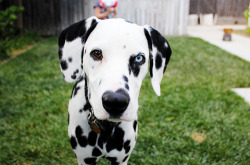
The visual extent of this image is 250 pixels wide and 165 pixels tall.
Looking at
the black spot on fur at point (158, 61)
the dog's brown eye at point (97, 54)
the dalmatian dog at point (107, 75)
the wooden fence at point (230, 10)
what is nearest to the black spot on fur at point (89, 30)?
the dalmatian dog at point (107, 75)

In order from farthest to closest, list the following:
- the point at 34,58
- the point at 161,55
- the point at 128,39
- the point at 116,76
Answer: the point at 34,58, the point at 161,55, the point at 128,39, the point at 116,76

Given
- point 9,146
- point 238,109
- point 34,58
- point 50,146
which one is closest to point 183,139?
point 238,109

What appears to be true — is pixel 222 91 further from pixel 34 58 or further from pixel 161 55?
pixel 34 58

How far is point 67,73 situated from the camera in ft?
6.91

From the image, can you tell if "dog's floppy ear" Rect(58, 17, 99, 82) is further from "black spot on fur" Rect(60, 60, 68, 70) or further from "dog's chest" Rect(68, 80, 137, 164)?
"dog's chest" Rect(68, 80, 137, 164)

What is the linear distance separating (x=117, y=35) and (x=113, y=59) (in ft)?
0.60

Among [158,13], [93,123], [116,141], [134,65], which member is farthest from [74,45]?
[158,13]

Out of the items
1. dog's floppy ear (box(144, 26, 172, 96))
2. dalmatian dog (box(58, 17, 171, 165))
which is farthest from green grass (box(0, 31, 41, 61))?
dog's floppy ear (box(144, 26, 172, 96))

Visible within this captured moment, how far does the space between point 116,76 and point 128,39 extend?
0.32m

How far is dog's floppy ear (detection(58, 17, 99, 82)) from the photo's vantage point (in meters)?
2.00

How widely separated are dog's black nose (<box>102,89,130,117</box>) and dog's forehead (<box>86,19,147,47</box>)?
0.39 meters

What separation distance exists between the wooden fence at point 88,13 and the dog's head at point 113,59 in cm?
976

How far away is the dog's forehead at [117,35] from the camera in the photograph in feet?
5.81

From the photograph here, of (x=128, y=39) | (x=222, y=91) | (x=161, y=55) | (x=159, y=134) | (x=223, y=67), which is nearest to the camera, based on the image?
(x=128, y=39)
